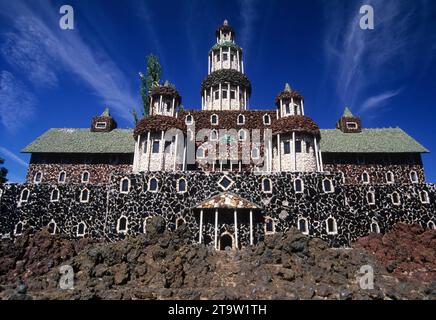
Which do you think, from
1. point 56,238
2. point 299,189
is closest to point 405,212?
point 299,189

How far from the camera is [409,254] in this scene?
24.5 meters

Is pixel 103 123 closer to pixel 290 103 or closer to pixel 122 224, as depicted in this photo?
pixel 122 224

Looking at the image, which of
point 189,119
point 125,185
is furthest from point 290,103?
point 125,185

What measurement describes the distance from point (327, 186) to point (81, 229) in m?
23.9

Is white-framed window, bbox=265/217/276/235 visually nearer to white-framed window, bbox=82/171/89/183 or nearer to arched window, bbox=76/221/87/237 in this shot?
arched window, bbox=76/221/87/237

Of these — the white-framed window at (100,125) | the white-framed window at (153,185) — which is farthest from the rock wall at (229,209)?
the white-framed window at (100,125)

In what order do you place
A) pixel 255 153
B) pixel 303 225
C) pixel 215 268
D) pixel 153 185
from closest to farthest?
pixel 215 268, pixel 303 225, pixel 153 185, pixel 255 153

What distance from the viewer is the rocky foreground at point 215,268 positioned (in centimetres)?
1925

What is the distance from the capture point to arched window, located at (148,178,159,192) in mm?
28734

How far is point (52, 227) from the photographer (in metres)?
29.5

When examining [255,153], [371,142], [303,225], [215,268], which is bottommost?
[215,268]

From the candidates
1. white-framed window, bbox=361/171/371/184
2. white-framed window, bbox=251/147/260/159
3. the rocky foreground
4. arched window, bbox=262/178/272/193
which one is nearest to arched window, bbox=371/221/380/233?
the rocky foreground
